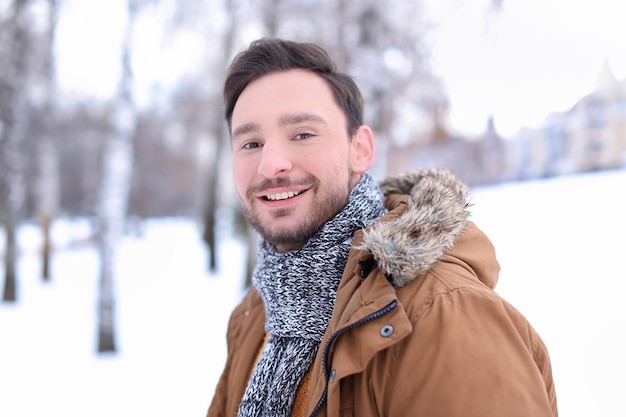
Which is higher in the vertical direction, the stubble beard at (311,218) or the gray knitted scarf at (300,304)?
the stubble beard at (311,218)

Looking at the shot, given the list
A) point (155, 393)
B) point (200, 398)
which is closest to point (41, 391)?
point (155, 393)

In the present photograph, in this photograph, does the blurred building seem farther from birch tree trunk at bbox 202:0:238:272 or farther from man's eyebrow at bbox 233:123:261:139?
birch tree trunk at bbox 202:0:238:272

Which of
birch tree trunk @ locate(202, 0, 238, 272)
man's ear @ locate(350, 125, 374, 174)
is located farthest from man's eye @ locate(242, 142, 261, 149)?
birch tree trunk @ locate(202, 0, 238, 272)

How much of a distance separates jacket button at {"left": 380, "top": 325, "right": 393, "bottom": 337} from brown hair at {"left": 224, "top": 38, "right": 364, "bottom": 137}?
2.88ft

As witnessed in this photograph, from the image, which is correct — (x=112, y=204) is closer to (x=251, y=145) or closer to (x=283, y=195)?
(x=251, y=145)

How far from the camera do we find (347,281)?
1.43 meters

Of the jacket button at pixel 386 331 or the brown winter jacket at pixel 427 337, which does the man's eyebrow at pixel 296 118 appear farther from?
the jacket button at pixel 386 331

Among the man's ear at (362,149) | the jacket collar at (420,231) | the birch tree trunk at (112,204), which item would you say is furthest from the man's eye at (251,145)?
the birch tree trunk at (112,204)

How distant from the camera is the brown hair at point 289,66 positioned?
177 centimetres

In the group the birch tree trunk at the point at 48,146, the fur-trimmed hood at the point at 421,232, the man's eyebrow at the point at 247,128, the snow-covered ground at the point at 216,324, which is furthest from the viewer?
the birch tree trunk at the point at 48,146

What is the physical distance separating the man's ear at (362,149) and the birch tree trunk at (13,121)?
8298 mm

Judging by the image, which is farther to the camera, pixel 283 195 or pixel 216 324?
pixel 216 324

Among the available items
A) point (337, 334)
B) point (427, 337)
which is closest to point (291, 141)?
point (337, 334)

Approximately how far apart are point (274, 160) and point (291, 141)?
0.33 ft
